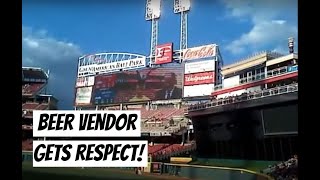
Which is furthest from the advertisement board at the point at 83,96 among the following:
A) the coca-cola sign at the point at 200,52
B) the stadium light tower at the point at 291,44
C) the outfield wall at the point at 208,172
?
the stadium light tower at the point at 291,44

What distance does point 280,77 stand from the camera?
4055 mm

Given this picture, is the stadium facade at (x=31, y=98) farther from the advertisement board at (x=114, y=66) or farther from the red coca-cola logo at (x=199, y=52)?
the red coca-cola logo at (x=199, y=52)

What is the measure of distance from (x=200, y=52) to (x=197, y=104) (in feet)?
1.67

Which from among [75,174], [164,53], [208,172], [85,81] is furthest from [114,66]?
[208,172]

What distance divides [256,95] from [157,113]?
0.92m

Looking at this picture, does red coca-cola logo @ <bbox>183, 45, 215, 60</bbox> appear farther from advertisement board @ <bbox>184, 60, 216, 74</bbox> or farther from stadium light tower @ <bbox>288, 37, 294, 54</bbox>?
stadium light tower @ <bbox>288, 37, 294, 54</bbox>

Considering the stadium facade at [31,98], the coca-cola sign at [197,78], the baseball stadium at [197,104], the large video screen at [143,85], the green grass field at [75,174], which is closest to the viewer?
the stadium facade at [31,98]

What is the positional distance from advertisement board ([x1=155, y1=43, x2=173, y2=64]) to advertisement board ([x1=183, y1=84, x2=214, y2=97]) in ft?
1.00

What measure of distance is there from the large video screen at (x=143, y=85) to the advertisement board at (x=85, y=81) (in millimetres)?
88

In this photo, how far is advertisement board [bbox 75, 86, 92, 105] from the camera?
397 centimetres

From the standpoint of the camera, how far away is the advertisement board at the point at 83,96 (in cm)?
397

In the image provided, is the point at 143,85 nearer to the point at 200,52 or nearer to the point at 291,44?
the point at 200,52
